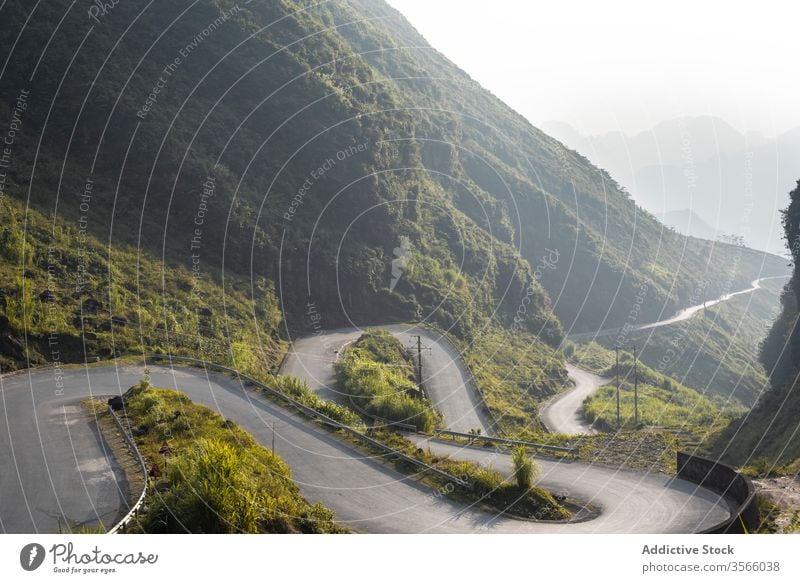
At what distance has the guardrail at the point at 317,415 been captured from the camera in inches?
956

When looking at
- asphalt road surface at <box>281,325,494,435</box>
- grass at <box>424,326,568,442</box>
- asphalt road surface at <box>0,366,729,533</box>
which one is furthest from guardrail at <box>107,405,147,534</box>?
grass at <box>424,326,568,442</box>

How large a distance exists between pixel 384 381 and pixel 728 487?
32.5 meters

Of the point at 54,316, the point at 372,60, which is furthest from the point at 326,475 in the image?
the point at 372,60

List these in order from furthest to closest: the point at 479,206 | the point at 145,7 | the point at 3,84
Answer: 1. the point at 479,206
2. the point at 145,7
3. the point at 3,84

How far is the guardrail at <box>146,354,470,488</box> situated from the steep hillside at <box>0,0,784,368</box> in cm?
2185

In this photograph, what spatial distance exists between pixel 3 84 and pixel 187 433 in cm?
6686

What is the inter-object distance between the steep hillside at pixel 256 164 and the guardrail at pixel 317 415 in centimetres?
2185

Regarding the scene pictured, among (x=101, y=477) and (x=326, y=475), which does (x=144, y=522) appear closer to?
(x=101, y=477)

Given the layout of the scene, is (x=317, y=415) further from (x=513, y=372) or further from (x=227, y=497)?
(x=513, y=372)

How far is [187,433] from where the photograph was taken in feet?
85.0

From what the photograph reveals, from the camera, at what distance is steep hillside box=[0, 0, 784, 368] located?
69688 millimetres

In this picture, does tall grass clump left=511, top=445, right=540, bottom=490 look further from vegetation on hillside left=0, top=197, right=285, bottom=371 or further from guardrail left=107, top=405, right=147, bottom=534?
vegetation on hillside left=0, top=197, right=285, bottom=371

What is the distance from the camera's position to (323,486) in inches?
886
